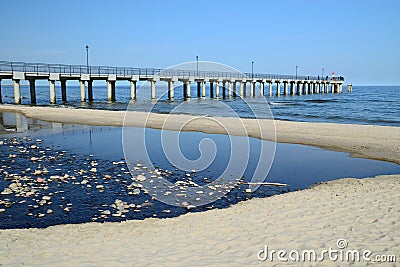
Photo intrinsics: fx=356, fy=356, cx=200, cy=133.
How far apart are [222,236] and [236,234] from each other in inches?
9.4

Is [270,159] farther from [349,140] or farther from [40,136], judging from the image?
[40,136]

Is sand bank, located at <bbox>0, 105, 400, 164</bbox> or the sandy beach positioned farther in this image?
sand bank, located at <bbox>0, 105, 400, 164</bbox>

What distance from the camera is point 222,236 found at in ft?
18.5

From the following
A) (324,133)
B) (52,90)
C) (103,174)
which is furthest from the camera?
(52,90)

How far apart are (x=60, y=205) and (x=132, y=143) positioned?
8783mm

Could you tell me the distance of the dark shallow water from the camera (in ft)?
24.6

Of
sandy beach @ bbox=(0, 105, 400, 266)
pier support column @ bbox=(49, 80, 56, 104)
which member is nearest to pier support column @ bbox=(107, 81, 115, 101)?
pier support column @ bbox=(49, 80, 56, 104)

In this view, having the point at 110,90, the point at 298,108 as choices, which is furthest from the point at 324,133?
the point at 110,90

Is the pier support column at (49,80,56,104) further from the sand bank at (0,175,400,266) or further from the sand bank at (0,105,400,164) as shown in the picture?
the sand bank at (0,175,400,266)

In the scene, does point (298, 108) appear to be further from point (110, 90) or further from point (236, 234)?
point (236, 234)

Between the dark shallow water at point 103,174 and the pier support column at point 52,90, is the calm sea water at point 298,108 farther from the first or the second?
the dark shallow water at point 103,174

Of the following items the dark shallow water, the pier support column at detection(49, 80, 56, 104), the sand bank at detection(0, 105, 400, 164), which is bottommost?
the dark shallow water

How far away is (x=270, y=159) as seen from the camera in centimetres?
1324

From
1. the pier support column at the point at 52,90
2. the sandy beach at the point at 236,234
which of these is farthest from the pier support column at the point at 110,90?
the sandy beach at the point at 236,234
